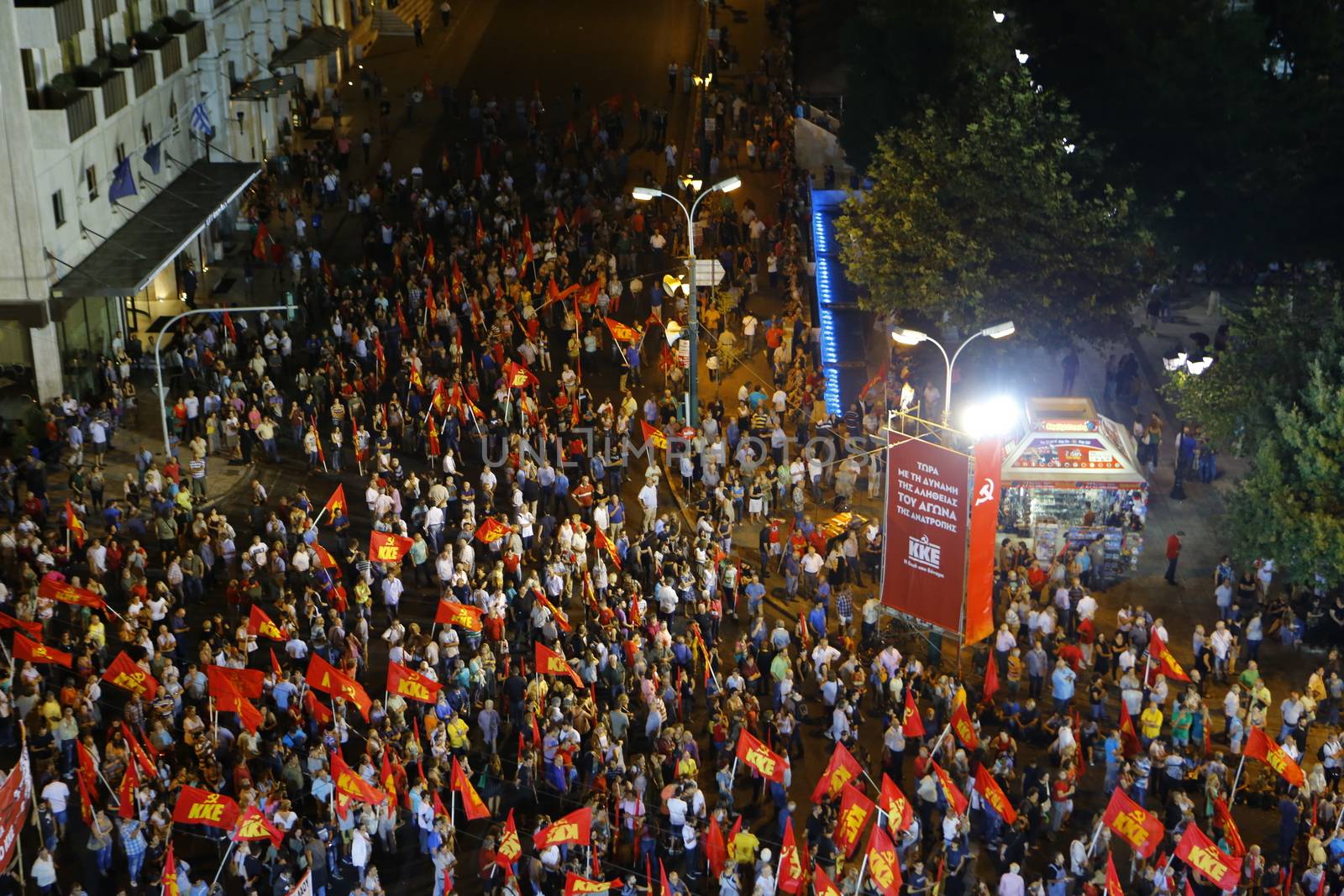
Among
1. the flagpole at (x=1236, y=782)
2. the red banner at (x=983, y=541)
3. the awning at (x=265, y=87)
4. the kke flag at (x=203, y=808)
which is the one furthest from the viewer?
the awning at (x=265, y=87)

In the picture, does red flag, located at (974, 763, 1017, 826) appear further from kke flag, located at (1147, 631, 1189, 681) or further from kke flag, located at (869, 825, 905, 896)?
kke flag, located at (1147, 631, 1189, 681)

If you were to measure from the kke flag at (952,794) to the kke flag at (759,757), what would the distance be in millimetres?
2641

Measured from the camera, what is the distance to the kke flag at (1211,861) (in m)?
28.9

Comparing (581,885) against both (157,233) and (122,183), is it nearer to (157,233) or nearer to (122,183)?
(122,183)

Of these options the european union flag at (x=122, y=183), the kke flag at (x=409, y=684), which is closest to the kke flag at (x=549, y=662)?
the kke flag at (x=409, y=684)

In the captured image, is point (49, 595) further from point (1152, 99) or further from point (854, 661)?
point (1152, 99)

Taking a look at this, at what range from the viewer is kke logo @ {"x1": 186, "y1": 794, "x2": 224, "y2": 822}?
2900cm

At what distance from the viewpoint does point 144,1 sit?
51250mm

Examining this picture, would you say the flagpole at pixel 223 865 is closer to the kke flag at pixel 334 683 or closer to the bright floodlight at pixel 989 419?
the kke flag at pixel 334 683

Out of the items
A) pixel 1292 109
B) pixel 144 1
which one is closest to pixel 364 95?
pixel 144 1

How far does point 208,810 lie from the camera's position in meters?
29.0

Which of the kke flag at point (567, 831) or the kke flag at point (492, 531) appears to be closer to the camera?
the kke flag at point (567, 831)

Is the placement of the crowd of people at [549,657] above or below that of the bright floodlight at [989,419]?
below

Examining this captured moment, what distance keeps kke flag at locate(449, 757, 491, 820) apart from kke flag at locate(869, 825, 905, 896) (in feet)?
20.7
